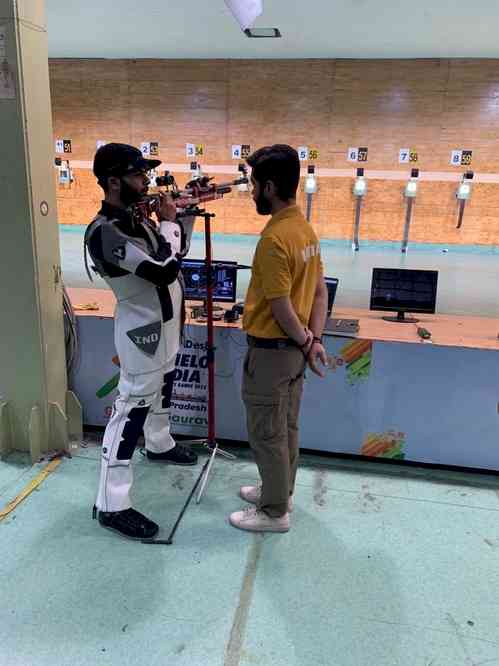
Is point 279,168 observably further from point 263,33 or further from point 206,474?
point 263,33

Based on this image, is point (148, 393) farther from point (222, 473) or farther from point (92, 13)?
point (92, 13)

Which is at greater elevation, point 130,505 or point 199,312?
point 199,312

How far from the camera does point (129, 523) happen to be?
1964 mm

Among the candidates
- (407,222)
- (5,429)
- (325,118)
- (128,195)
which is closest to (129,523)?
(5,429)

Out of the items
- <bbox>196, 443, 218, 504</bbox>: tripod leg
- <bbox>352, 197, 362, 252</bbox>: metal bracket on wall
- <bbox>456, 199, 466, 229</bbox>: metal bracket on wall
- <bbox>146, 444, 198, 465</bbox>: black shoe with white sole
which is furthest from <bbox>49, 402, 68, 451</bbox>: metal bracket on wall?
<bbox>456, 199, 466, 229</bbox>: metal bracket on wall

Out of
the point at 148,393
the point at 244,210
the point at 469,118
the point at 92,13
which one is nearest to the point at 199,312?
the point at 148,393

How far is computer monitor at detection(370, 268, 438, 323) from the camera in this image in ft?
9.24

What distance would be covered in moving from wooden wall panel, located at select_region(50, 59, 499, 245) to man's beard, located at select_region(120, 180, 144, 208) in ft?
26.6

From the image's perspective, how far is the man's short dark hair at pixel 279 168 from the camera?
1627 mm

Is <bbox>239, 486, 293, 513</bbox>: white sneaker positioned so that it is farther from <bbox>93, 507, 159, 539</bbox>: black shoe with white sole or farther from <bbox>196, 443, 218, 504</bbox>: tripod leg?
<bbox>93, 507, 159, 539</bbox>: black shoe with white sole

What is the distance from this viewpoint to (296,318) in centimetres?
170

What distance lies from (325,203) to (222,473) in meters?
7.98

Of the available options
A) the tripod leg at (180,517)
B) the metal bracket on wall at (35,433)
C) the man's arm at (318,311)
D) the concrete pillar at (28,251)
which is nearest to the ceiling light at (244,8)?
the concrete pillar at (28,251)

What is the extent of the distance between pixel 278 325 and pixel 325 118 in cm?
845
